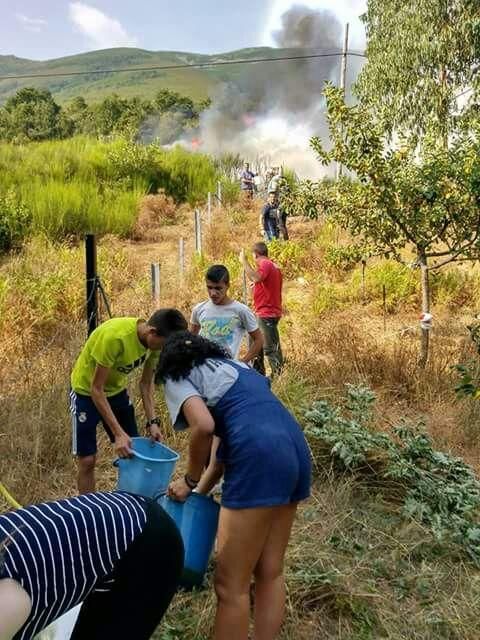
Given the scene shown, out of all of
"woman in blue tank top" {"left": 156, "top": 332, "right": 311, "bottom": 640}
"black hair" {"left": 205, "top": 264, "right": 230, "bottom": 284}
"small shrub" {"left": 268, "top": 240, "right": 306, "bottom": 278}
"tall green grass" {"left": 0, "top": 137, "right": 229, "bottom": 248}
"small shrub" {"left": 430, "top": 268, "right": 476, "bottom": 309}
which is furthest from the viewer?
"tall green grass" {"left": 0, "top": 137, "right": 229, "bottom": 248}

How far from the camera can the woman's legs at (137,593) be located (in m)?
1.49

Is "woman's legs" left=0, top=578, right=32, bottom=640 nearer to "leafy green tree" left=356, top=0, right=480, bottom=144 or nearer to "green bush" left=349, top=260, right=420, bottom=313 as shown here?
"green bush" left=349, top=260, right=420, bottom=313

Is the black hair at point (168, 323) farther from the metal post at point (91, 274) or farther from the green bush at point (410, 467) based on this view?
the metal post at point (91, 274)

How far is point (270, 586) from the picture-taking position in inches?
84.9

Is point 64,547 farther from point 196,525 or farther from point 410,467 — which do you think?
point 410,467

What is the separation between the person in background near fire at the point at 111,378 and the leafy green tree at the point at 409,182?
317 cm

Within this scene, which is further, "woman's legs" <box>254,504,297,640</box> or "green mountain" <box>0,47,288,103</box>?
"green mountain" <box>0,47,288,103</box>

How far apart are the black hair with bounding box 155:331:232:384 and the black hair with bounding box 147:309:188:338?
0.42 meters

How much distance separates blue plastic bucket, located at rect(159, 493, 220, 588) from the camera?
7.40 feet

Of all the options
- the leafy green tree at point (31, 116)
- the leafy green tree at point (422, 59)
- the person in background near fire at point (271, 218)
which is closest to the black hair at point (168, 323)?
the person in background near fire at point (271, 218)

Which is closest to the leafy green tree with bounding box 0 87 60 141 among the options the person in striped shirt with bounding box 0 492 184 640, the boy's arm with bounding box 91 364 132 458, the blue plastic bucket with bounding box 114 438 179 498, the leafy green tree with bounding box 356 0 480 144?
the leafy green tree with bounding box 356 0 480 144

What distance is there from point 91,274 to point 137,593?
2.90m

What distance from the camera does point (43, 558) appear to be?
126 centimetres

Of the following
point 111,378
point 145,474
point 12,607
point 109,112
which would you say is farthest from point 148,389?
point 109,112
